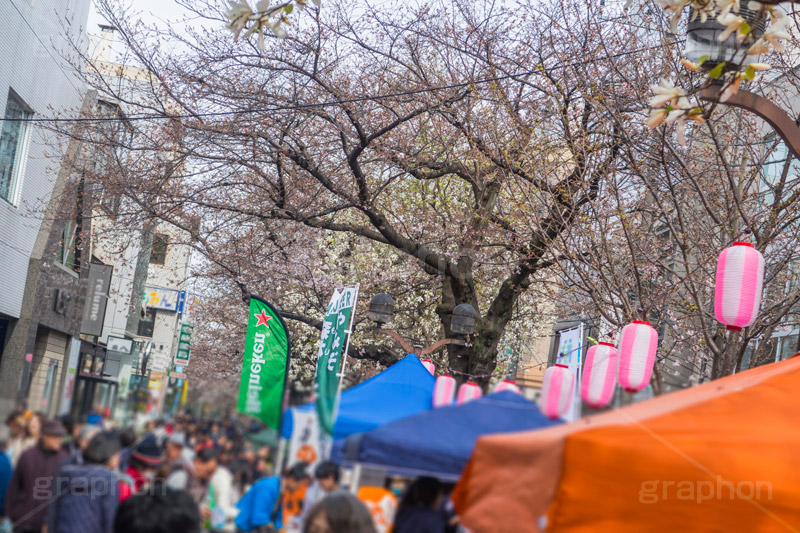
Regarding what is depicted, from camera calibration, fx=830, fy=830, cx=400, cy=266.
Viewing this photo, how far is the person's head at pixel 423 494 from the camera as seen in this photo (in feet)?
14.0

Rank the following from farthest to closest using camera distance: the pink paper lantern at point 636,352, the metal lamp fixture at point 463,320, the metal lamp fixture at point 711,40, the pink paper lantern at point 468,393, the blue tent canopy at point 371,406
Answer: the metal lamp fixture at point 463,320 → the pink paper lantern at point 636,352 → the metal lamp fixture at point 711,40 → the blue tent canopy at point 371,406 → the pink paper lantern at point 468,393

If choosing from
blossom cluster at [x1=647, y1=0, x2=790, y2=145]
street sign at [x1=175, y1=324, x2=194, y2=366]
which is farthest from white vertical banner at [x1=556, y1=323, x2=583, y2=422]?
street sign at [x1=175, y1=324, x2=194, y2=366]

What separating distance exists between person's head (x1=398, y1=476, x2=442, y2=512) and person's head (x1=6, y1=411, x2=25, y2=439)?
1875mm

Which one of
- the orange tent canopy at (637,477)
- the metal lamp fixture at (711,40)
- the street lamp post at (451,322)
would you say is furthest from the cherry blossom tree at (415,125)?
the orange tent canopy at (637,477)

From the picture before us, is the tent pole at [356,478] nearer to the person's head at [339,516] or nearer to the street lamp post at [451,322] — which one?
the person's head at [339,516]

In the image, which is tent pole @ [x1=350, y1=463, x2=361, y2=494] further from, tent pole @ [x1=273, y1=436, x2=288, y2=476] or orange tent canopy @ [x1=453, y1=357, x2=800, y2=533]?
orange tent canopy @ [x1=453, y1=357, x2=800, y2=533]

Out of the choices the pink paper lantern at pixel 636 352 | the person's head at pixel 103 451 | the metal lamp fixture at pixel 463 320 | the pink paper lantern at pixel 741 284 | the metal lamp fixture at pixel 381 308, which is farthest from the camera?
the metal lamp fixture at pixel 381 308

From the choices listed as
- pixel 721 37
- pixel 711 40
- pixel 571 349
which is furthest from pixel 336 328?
pixel 721 37

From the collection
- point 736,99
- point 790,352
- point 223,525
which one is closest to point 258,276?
point 790,352

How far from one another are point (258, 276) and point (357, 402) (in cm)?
1618

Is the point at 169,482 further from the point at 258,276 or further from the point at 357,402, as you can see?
the point at 258,276

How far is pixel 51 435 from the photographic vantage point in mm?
3914

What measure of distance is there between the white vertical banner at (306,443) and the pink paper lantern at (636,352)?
18.4 ft

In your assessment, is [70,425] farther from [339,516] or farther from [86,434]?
[339,516]
